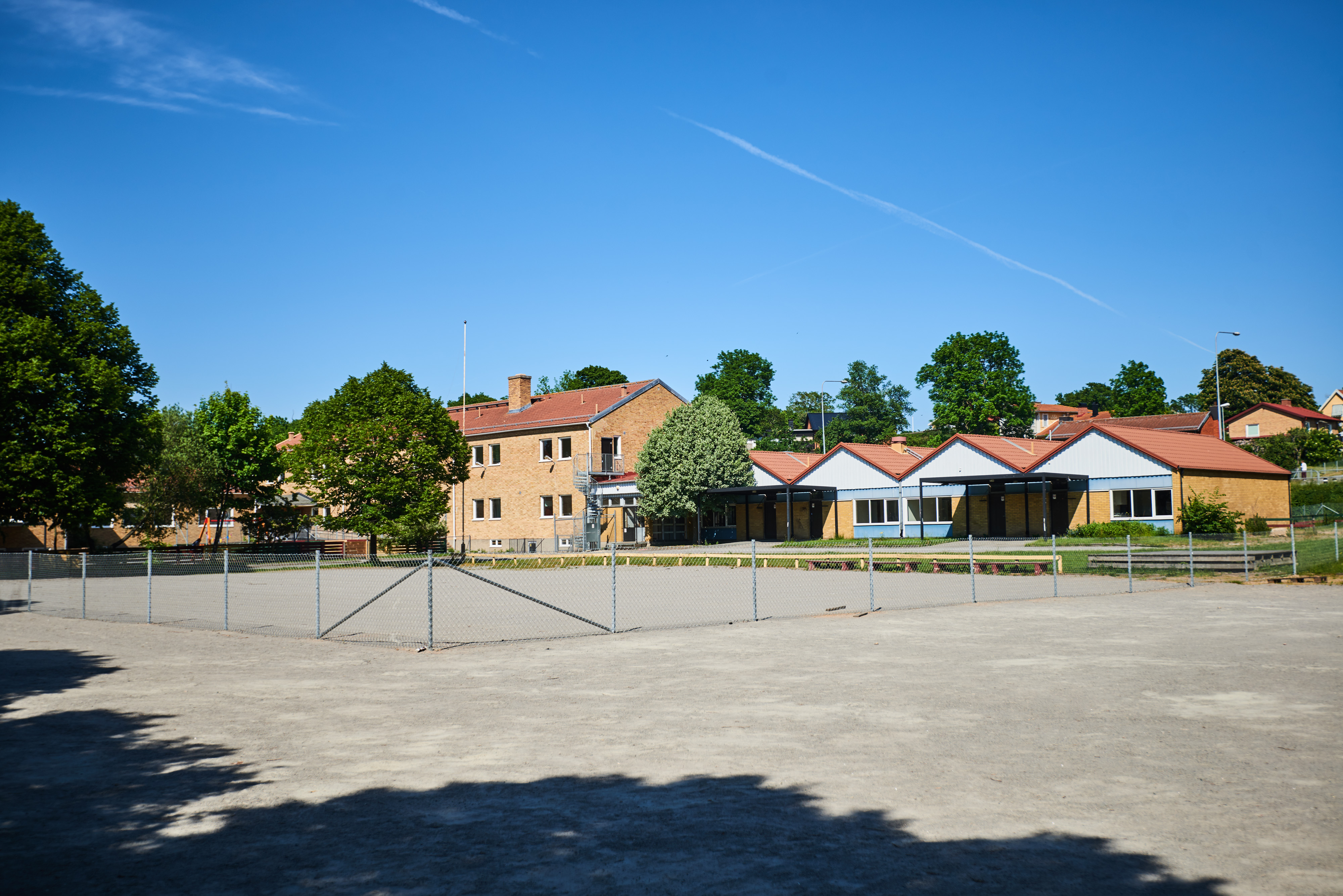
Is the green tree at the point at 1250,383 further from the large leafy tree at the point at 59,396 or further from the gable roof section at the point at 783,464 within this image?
the large leafy tree at the point at 59,396

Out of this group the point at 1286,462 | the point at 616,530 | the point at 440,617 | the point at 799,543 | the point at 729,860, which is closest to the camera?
the point at 729,860

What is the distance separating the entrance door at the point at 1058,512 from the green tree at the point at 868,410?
198 feet

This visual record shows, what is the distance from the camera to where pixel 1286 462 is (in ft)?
232

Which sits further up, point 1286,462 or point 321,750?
point 1286,462

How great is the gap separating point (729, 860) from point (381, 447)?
143ft

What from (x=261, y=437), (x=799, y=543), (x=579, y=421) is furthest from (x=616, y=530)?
(x=261, y=437)

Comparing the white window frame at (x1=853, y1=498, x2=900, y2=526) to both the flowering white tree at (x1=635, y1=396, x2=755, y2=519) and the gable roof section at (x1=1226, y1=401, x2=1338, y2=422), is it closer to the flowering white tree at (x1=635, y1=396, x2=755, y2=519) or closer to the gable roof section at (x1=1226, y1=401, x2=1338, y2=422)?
the flowering white tree at (x1=635, y1=396, x2=755, y2=519)

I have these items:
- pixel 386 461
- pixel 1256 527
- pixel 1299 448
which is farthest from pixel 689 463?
pixel 1299 448

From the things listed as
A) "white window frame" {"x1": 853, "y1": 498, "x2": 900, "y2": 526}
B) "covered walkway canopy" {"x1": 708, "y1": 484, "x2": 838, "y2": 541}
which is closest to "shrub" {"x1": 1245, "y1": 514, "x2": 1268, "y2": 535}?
"white window frame" {"x1": 853, "y1": 498, "x2": 900, "y2": 526}

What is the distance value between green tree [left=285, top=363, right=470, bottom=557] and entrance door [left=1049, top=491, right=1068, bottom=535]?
3040cm

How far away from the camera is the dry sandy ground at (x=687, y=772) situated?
5312mm

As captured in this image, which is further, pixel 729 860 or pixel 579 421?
pixel 579 421

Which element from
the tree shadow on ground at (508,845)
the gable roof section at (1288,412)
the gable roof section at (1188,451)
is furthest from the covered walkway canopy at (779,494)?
the gable roof section at (1288,412)

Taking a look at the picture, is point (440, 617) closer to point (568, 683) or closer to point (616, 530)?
point (568, 683)
